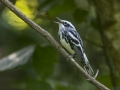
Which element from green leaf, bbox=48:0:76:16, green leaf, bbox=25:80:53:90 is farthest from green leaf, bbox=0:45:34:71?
green leaf, bbox=48:0:76:16

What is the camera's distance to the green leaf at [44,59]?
218 centimetres

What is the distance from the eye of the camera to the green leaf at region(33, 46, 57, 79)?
2184mm

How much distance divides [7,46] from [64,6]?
743mm

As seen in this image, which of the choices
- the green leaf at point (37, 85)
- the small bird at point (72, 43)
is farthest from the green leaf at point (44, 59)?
the small bird at point (72, 43)

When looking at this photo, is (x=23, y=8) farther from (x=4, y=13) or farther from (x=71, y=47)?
(x=71, y=47)

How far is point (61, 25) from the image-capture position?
1987 mm

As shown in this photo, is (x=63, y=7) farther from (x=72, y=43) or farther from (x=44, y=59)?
(x=72, y=43)

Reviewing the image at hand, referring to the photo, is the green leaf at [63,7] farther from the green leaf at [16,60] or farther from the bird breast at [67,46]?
the bird breast at [67,46]

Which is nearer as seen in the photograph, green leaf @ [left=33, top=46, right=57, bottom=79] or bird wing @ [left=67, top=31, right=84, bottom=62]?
bird wing @ [left=67, top=31, right=84, bottom=62]

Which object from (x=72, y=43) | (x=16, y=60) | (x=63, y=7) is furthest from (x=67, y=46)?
(x=63, y=7)

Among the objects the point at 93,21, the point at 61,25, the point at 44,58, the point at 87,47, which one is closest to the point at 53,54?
the point at 44,58

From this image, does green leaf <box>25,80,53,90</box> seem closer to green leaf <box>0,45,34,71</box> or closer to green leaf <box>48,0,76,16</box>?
green leaf <box>0,45,34,71</box>

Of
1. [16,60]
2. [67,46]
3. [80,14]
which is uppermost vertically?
[80,14]

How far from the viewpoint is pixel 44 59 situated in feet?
7.25
